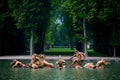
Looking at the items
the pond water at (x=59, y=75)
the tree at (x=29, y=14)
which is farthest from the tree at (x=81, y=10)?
the pond water at (x=59, y=75)

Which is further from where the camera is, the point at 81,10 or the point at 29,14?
the point at 29,14

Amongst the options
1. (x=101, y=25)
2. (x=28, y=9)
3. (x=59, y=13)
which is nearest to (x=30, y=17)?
(x=28, y=9)

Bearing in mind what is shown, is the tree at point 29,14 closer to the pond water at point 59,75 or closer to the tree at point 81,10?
the tree at point 81,10

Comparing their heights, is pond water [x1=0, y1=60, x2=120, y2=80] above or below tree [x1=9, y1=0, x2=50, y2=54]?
below

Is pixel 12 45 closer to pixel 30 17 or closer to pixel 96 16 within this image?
pixel 30 17

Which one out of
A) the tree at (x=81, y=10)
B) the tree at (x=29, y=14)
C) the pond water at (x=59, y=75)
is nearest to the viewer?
the pond water at (x=59, y=75)

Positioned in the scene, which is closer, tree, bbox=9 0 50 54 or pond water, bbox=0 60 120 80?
pond water, bbox=0 60 120 80

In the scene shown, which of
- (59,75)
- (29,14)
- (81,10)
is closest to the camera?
(59,75)

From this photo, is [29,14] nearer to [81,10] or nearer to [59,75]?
[81,10]

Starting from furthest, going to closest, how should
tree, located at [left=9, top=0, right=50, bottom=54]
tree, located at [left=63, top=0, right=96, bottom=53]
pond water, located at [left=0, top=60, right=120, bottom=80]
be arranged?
1. tree, located at [left=9, top=0, right=50, bottom=54]
2. tree, located at [left=63, top=0, right=96, bottom=53]
3. pond water, located at [left=0, top=60, right=120, bottom=80]

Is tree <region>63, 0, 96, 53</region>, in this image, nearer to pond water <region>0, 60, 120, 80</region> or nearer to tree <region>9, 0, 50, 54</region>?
tree <region>9, 0, 50, 54</region>

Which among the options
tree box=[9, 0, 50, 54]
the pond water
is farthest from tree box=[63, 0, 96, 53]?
the pond water

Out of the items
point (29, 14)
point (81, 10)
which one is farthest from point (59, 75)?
point (29, 14)

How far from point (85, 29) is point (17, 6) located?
11108 millimetres
